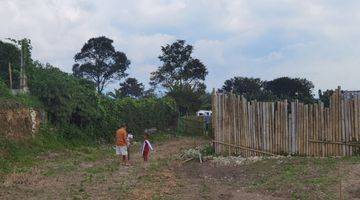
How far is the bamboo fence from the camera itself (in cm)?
1698

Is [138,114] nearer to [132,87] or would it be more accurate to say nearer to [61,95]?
[61,95]

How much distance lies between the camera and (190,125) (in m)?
37.4

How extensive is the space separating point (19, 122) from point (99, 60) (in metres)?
36.8

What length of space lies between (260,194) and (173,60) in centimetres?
4514

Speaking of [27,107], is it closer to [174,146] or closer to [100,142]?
[100,142]

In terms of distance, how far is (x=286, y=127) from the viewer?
18.2m

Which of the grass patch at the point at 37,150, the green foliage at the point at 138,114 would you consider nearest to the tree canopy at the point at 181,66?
the green foliage at the point at 138,114

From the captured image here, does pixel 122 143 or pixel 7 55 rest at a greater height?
pixel 7 55

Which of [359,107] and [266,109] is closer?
[359,107]

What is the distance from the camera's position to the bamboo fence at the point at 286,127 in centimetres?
1698

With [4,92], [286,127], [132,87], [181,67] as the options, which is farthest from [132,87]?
[286,127]

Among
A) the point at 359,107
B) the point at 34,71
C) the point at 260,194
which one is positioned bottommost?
the point at 260,194

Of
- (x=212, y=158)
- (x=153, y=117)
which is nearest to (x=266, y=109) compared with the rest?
(x=212, y=158)

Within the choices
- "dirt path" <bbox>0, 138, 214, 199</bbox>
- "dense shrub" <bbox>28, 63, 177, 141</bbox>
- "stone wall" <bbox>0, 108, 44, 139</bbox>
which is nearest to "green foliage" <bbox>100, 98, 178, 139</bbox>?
"dense shrub" <bbox>28, 63, 177, 141</bbox>
